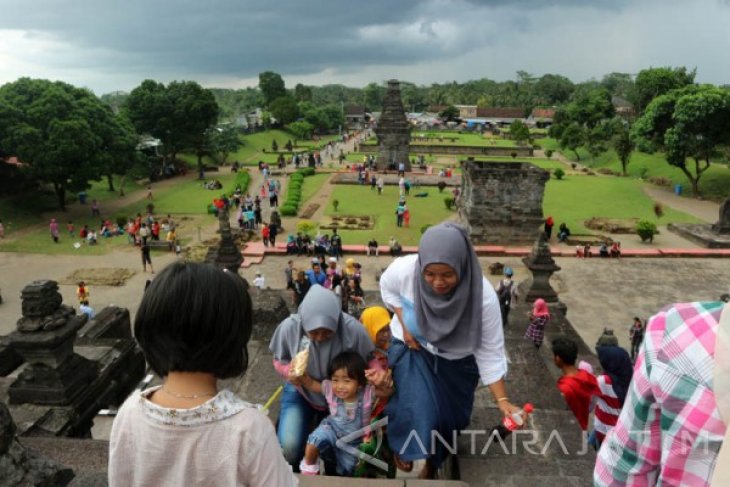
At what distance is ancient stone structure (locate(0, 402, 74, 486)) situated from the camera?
1.98 m

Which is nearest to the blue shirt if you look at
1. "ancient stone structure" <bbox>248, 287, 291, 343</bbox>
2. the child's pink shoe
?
"ancient stone structure" <bbox>248, 287, 291, 343</bbox>

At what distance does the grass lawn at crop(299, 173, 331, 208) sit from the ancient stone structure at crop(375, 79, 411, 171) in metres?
4.50

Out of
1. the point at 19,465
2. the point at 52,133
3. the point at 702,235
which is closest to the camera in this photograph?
the point at 19,465

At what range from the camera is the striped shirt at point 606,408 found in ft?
10.8

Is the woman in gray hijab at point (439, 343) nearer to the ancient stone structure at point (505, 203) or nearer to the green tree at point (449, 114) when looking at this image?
the ancient stone structure at point (505, 203)

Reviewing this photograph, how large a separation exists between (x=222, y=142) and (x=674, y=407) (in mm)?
35017

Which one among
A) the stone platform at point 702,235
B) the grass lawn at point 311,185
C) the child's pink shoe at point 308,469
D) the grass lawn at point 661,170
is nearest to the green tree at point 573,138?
the grass lawn at point 661,170

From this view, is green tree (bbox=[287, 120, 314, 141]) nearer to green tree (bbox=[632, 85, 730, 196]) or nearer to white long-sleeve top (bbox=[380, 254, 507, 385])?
green tree (bbox=[632, 85, 730, 196])

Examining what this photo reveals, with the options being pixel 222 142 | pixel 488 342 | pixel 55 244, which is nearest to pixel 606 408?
pixel 488 342

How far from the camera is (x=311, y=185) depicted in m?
26.4

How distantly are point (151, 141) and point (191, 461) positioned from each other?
121 feet

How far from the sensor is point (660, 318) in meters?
1.45

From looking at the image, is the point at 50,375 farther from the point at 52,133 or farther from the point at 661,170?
the point at 661,170

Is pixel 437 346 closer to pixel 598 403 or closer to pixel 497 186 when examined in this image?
pixel 598 403
